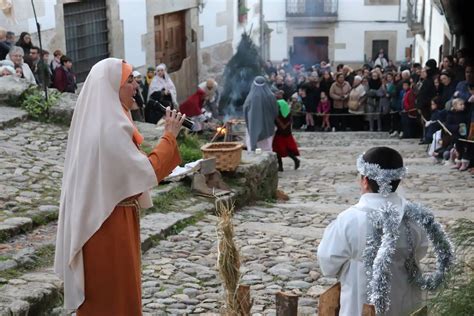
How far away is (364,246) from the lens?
4172mm

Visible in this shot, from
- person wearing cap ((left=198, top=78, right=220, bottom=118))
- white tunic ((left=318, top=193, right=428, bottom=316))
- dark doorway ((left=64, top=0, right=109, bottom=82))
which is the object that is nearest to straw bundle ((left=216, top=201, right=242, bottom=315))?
white tunic ((left=318, top=193, right=428, bottom=316))

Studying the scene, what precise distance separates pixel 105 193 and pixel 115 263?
393 millimetres

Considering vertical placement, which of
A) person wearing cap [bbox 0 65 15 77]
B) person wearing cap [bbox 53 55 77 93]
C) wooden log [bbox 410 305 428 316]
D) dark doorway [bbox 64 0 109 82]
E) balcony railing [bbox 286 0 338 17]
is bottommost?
wooden log [bbox 410 305 428 316]

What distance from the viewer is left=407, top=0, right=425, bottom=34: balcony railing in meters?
29.4

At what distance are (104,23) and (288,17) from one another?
22.6 meters

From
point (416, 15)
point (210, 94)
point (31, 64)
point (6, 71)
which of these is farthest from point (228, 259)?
point (416, 15)

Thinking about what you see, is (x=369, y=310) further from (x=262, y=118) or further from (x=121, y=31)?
(x=121, y=31)

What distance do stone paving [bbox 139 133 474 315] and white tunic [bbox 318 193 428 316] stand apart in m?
1.28

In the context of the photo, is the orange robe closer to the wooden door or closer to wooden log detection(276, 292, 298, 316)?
wooden log detection(276, 292, 298, 316)

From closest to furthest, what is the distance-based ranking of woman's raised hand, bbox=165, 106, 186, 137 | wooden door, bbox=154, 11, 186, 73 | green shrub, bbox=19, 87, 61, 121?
woman's raised hand, bbox=165, 106, 186, 137
green shrub, bbox=19, 87, 61, 121
wooden door, bbox=154, 11, 186, 73

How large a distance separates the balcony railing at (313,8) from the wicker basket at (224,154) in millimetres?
30120

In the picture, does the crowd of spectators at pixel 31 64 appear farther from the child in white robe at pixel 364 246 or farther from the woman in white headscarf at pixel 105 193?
the child in white robe at pixel 364 246

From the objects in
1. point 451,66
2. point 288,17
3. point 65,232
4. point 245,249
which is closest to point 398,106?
point 451,66

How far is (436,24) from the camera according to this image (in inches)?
1004
